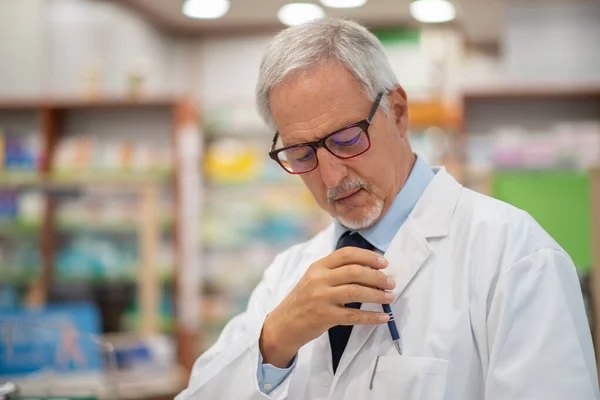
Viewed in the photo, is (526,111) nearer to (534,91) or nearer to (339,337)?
(534,91)

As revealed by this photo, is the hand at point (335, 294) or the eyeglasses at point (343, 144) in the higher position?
the eyeglasses at point (343, 144)

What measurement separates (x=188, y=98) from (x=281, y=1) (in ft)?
4.26

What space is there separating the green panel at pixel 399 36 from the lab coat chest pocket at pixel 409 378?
20.0 ft

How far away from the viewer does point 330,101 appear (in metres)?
1.39

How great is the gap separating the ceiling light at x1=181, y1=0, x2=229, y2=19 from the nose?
4.86 metres

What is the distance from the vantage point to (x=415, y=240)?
1425 mm

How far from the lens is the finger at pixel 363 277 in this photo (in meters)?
1.24

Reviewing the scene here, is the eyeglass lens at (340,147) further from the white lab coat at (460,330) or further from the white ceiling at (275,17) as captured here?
the white ceiling at (275,17)

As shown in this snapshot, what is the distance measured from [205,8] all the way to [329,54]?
16.6 feet

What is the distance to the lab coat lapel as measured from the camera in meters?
1.40

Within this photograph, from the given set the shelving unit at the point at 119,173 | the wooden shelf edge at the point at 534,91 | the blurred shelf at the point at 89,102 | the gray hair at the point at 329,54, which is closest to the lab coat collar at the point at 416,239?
the gray hair at the point at 329,54

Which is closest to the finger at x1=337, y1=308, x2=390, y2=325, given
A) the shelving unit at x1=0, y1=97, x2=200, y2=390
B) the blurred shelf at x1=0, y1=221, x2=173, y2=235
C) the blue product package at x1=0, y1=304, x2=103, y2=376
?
the blue product package at x1=0, y1=304, x2=103, y2=376

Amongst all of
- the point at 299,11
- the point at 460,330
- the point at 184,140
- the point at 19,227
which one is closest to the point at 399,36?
the point at 299,11

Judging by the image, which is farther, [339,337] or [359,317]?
[339,337]
